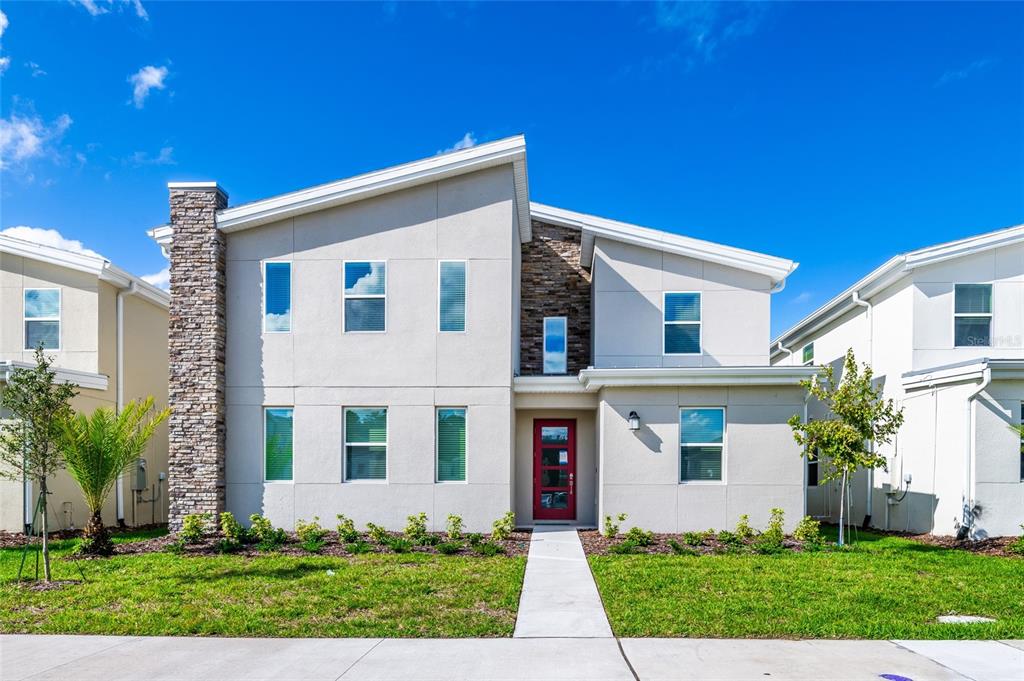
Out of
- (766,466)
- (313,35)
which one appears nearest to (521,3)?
(313,35)

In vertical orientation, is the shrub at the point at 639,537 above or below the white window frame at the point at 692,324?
below

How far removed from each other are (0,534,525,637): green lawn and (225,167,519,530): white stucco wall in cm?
194

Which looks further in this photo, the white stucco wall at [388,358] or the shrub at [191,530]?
the white stucco wall at [388,358]

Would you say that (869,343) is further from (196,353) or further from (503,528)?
(196,353)

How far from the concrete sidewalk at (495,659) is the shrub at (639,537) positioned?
4.57 m

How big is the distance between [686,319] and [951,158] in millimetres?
10557

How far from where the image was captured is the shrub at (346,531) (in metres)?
10.5

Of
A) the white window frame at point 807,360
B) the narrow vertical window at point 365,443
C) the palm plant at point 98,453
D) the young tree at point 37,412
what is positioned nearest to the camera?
the young tree at point 37,412

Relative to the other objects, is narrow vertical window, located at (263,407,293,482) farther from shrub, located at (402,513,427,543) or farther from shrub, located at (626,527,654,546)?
shrub, located at (626,527,654,546)

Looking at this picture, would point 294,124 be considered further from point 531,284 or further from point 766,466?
point 766,466

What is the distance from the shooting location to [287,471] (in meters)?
11.3

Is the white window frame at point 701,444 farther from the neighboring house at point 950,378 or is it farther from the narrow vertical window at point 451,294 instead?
the narrow vertical window at point 451,294

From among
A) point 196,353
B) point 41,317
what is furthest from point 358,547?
point 41,317

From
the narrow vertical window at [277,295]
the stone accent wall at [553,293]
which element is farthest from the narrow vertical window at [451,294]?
the narrow vertical window at [277,295]
